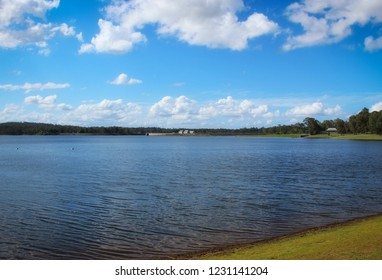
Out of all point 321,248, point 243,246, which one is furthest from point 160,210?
point 321,248

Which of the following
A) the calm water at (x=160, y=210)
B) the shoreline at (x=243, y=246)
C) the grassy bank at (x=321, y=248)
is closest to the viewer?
the grassy bank at (x=321, y=248)

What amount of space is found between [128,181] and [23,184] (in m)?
11.5

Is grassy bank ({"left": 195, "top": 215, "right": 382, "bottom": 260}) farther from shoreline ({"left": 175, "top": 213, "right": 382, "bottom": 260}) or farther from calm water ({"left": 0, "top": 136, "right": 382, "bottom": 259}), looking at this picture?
calm water ({"left": 0, "top": 136, "right": 382, "bottom": 259})

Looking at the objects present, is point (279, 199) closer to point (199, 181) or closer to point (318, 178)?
point (199, 181)

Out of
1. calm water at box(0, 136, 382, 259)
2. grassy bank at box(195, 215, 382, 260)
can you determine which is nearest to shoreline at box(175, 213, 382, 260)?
grassy bank at box(195, 215, 382, 260)

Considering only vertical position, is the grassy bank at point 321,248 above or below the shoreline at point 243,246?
above

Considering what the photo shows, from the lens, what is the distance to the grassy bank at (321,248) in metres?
14.3

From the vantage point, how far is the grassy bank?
47.1ft

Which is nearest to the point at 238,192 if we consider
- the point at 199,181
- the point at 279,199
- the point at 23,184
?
the point at 279,199

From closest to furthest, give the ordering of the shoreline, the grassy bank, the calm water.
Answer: the grassy bank
the shoreline
the calm water

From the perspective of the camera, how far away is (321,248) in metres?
15.7

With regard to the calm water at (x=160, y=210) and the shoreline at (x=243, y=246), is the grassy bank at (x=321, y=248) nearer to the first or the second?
the shoreline at (x=243, y=246)

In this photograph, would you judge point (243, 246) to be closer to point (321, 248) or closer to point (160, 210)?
point (321, 248)

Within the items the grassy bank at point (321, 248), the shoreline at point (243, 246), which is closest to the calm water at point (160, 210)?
the shoreline at point (243, 246)
